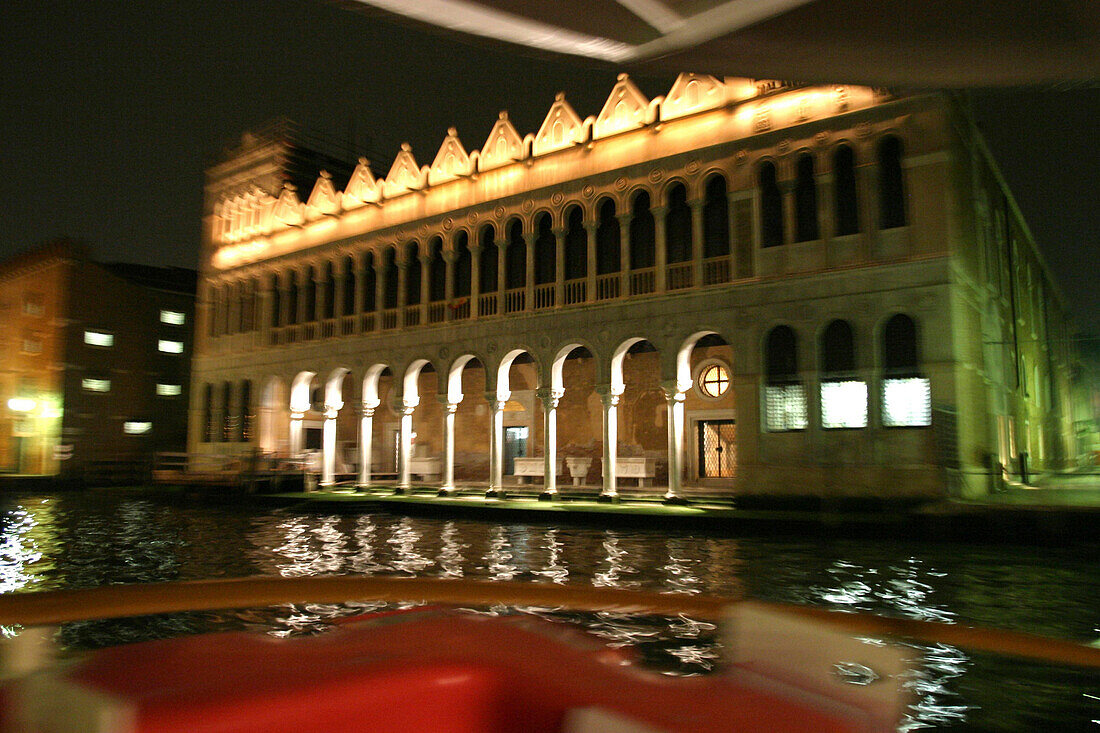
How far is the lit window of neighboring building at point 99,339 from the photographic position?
130ft

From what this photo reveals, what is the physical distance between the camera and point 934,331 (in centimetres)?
1577

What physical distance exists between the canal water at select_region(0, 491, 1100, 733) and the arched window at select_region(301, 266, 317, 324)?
1073cm

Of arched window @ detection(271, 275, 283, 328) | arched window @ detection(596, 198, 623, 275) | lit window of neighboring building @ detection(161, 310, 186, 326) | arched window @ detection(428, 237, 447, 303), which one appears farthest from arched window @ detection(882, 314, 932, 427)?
lit window of neighboring building @ detection(161, 310, 186, 326)

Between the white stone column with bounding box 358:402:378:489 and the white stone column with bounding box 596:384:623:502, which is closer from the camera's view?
the white stone column with bounding box 596:384:623:502

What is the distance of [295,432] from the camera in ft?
91.8

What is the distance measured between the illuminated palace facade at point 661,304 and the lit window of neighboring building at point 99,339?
1109 cm

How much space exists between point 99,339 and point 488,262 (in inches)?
1042

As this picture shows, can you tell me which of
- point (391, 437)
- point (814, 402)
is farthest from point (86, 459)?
point (814, 402)

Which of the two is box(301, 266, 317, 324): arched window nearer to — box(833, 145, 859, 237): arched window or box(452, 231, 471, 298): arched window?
box(452, 231, 471, 298): arched window

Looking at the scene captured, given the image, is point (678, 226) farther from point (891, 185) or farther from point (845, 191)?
point (891, 185)

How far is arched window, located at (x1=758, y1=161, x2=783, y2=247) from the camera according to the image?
18.3 m

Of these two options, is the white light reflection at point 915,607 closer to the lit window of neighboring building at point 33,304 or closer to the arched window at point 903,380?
the arched window at point 903,380

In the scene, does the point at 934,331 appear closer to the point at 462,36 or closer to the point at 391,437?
the point at 462,36

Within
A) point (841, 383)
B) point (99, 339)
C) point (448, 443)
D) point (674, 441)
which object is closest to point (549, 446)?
point (674, 441)
